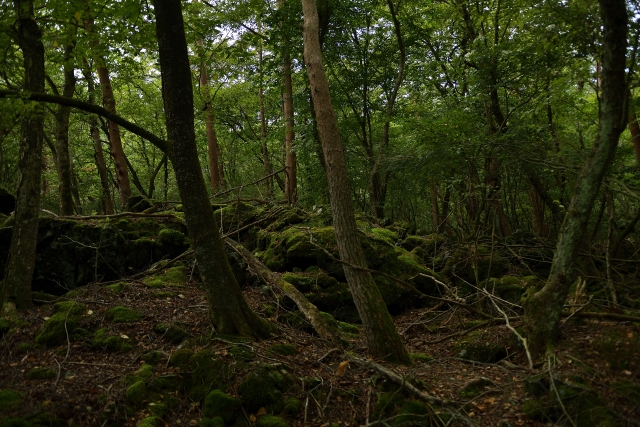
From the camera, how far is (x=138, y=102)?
17000 mm

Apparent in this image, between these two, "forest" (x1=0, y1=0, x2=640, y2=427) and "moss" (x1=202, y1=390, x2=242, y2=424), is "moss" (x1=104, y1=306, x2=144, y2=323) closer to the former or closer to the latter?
"forest" (x1=0, y1=0, x2=640, y2=427)

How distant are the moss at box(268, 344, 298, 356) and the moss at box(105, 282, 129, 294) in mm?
3122

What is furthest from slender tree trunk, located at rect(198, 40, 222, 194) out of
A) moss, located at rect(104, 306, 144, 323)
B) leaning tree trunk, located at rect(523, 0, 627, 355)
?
leaning tree trunk, located at rect(523, 0, 627, 355)

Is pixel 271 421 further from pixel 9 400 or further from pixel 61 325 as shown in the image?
pixel 61 325

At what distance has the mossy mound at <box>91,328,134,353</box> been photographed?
16.1 feet

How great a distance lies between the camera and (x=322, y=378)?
15.2 feet

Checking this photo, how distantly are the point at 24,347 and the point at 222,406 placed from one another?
9.23ft

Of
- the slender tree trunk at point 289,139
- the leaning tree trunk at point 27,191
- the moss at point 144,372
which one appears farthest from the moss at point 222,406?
the slender tree trunk at point 289,139

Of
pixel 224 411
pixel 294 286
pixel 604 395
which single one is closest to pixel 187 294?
pixel 294 286

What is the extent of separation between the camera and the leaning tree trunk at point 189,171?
4.50 meters

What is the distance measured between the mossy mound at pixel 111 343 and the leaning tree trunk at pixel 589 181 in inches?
192

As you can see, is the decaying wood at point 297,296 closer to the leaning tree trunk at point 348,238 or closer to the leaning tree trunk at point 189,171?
the leaning tree trunk at point 348,238

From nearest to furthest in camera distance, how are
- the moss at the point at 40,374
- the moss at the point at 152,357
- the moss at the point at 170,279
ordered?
the moss at the point at 40,374
the moss at the point at 152,357
the moss at the point at 170,279

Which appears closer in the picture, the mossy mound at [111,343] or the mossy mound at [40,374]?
the mossy mound at [40,374]
